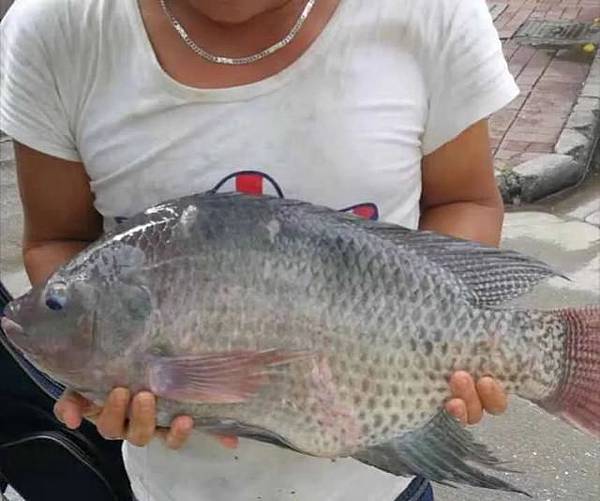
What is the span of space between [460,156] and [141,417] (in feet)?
1.88

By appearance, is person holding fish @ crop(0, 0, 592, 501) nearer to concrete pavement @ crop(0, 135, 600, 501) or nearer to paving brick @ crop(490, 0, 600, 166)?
concrete pavement @ crop(0, 135, 600, 501)

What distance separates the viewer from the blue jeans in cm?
160

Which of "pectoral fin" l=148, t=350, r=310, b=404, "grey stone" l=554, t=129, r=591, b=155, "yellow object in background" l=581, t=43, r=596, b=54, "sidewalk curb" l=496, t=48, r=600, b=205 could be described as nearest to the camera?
"pectoral fin" l=148, t=350, r=310, b=404

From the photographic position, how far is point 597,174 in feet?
19.2

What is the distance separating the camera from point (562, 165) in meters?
5.53

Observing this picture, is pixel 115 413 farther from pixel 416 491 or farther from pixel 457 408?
pixel 416 491

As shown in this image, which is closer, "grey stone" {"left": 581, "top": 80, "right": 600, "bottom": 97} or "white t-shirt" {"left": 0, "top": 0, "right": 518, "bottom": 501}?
"white t-shirt" {"left": 0, "top": 0, "right": 518, "bottom": 501}

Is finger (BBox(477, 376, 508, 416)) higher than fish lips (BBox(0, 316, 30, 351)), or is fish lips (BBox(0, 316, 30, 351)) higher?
fish lips (BBox(0, 316, 30, 351))

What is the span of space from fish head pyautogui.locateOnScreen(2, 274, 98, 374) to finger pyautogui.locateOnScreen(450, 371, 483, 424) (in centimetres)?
45

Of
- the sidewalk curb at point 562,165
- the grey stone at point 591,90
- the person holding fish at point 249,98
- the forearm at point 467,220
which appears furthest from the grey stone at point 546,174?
the person holding fish at point 249,98

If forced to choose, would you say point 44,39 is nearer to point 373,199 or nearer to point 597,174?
point 373,199

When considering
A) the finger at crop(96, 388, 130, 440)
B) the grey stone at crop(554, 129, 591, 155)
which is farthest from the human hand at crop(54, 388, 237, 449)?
the grey stone at crop(554, 129, 591, 155)

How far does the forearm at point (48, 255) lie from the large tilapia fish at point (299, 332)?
173mm

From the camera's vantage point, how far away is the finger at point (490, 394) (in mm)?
1337
